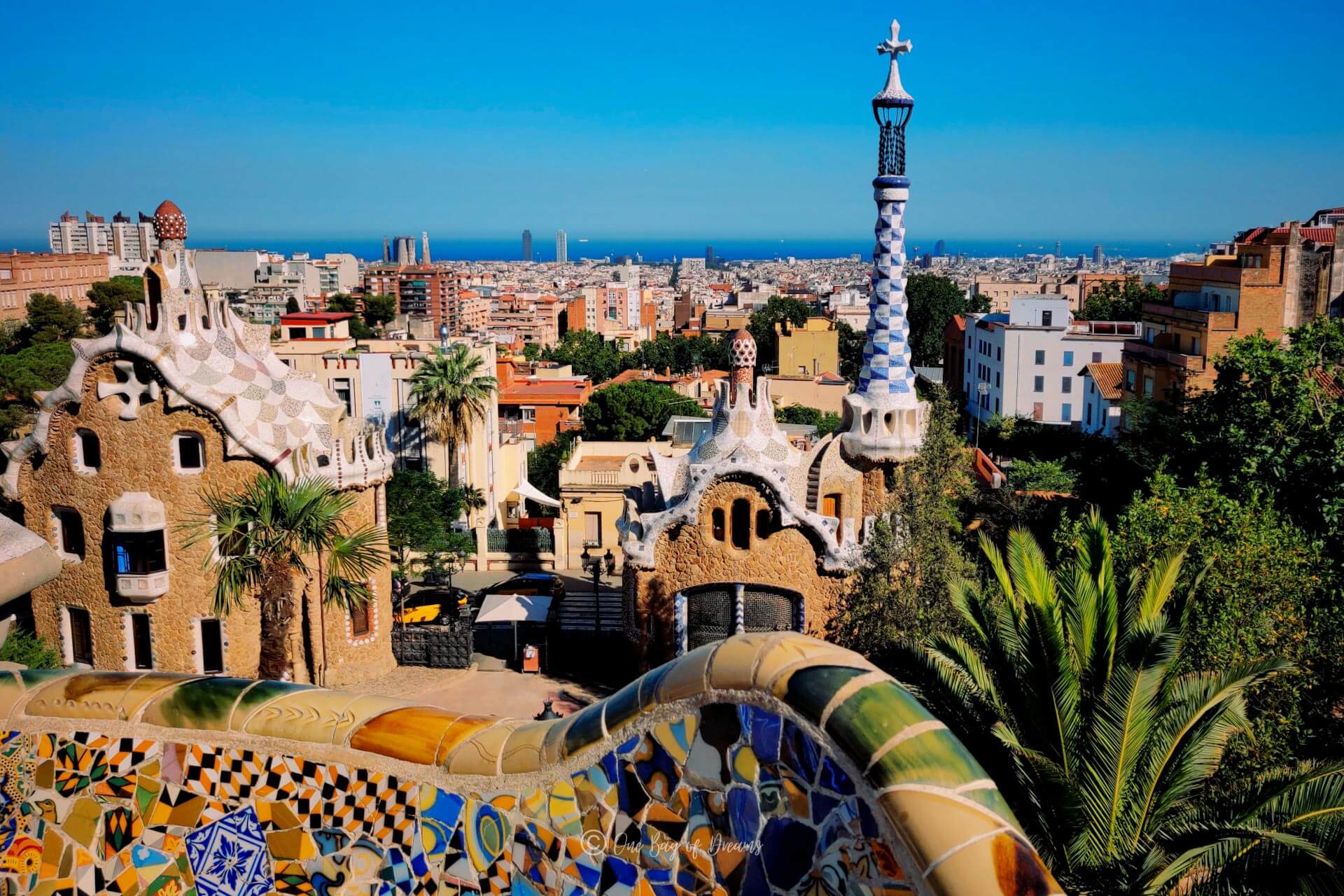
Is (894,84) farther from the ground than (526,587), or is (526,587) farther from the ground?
(894,84)

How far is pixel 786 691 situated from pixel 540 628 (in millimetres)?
20911

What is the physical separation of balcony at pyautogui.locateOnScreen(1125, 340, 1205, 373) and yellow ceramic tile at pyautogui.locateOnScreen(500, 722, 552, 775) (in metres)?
44.9

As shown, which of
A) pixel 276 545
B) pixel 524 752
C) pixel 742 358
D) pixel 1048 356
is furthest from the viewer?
pixel 1048 356

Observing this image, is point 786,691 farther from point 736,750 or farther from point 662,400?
point 662,400

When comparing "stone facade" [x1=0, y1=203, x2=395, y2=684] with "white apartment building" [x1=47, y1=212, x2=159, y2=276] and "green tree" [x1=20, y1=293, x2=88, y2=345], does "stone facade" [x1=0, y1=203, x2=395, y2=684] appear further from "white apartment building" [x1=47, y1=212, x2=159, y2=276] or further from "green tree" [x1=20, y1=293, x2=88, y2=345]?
"white apartment building" [x1=47, y1=212, x2=159, y2=276]

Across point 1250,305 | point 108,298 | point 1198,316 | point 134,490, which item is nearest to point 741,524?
point 134,490

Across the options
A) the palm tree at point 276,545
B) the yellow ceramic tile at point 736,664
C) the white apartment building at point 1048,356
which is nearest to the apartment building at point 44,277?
the white apartment building at point 1048,356

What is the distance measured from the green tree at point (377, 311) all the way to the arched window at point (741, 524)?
77.9 meters

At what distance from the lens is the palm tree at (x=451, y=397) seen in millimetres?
36750

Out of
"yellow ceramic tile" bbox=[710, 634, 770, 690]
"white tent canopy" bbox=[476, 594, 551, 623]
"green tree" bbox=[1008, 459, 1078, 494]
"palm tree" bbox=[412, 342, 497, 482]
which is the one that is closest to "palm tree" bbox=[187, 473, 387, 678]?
"white tent canopy" bbox=[476, 594, 551, 623]

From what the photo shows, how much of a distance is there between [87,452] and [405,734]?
55.8ft

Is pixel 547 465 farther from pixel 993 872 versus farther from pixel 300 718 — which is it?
pixel 993 872

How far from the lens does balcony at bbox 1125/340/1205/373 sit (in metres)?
46.1

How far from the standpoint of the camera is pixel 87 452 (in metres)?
20.6
